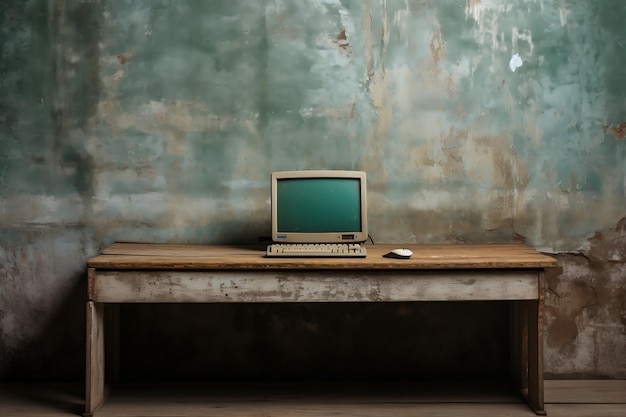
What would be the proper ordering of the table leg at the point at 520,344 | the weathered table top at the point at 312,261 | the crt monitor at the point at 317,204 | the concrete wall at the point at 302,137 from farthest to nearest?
the concrete wall at the point at 302,137
the table leg at the point at 520,344
the crt monitor at the point at 317,204
the weathered table top at the point at 312,261

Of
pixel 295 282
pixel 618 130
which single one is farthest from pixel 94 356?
pixel 618 130

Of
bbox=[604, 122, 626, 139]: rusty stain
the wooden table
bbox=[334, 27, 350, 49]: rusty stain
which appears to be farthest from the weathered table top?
bbox=[334, 27, 350, 49]: rusty stain

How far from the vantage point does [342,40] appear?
3.23m

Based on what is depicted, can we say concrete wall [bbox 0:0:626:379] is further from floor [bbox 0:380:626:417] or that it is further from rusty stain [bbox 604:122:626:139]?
floor [bbox 0:380:626:417]

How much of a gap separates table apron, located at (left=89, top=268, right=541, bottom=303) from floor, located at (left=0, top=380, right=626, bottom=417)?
→ 56 centimetres

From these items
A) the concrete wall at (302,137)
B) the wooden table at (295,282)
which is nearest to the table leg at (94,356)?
the wooden table at (295,282)

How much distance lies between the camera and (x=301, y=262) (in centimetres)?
265

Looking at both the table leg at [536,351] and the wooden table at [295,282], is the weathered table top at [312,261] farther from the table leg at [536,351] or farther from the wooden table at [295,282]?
the table leg at [536,351]

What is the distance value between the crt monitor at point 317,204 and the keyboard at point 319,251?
0.12m

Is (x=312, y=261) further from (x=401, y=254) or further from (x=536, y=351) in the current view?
(x=536, y=351)

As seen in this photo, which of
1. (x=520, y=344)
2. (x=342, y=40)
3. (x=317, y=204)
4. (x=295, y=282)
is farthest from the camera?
(x=342, y=40)

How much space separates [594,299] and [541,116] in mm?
1014

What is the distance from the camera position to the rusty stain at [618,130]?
3.23 meters

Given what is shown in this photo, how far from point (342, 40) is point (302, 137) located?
0.55m
